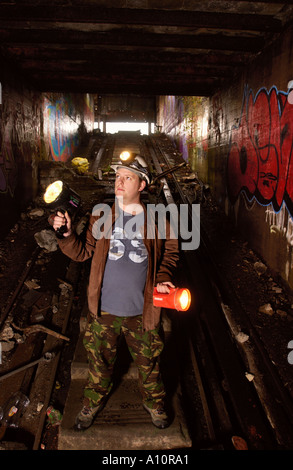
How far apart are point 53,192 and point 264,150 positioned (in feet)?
15.4

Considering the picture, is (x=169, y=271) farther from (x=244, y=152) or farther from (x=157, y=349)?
(x=244, y=152)

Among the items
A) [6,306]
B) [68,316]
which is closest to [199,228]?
[68,316]

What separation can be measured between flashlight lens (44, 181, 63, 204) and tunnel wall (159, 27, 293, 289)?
151 inches

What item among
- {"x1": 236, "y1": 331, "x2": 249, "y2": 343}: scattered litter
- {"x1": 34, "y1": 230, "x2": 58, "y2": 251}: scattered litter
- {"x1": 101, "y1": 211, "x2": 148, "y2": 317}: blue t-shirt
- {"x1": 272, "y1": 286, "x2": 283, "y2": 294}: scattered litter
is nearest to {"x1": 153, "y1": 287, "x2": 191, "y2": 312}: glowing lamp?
{"x1": 101, "y1": 211, "x2": 148, "y2": 317}: blue t-shirt

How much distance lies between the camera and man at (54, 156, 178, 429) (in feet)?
7.70

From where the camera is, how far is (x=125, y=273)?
2348mm

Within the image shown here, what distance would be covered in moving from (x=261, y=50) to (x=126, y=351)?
6.25 meters

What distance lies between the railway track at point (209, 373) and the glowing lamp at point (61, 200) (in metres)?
2.29

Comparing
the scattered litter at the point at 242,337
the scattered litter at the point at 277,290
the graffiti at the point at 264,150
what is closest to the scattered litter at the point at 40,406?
the scattered litter at the point at 242,337

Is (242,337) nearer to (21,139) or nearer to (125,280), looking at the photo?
(125,280)

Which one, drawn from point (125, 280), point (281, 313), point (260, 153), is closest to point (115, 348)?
point (125, 280)

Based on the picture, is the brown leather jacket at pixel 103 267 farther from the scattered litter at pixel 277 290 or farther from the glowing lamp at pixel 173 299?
the scattered litter at pixel 277 290

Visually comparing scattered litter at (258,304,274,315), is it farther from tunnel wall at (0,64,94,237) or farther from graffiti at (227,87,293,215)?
tunnel wall at (0,64,94,237)
